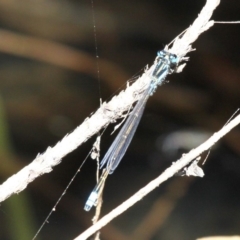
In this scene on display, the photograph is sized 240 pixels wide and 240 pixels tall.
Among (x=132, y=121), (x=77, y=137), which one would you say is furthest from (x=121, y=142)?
(x=77, y=137)

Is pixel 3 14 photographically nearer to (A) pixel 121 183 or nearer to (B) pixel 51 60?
(B) pixel 51 60

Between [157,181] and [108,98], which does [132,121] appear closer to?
[108,98]

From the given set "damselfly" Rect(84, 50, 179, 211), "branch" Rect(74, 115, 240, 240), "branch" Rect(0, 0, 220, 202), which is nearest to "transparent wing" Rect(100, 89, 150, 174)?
"damselfly" Rect(84, 50, 179, 211)

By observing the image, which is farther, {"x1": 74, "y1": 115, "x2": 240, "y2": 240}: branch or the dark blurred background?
the dark blurred background

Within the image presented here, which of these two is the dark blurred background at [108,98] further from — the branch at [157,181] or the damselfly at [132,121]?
the branch at [157,181]

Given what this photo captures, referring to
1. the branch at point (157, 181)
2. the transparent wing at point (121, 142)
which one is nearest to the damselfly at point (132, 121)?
the transparent wing at point (121, 142)

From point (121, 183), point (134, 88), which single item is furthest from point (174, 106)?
point (134, 88)

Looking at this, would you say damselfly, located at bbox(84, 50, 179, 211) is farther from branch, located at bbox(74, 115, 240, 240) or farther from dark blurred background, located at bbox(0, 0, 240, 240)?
branch, located at bbox(74, 115, 240, 240)
